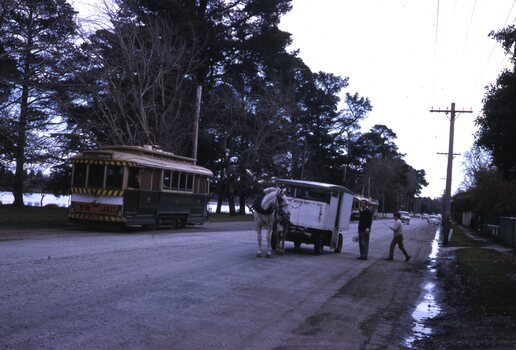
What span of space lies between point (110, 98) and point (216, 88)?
55.1 feet

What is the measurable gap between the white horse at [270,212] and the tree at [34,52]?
39.1 feet

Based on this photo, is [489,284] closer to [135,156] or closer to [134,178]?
[134,178]

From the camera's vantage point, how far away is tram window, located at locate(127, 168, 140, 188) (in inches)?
911

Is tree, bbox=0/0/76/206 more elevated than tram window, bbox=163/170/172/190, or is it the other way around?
→ tree, bbox=0/0/76/206

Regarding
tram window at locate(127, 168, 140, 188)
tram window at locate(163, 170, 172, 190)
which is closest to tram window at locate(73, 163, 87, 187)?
tram window at locate(127, 168, 140, 188)

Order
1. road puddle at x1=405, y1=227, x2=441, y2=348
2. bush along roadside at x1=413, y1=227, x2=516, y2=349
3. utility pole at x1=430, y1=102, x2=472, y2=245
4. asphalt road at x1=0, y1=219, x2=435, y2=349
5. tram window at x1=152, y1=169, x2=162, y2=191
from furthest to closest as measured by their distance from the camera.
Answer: utility pole at x1=430, y1=102, x2=472, y2=245 < tram window at x1=152, y1=169, x2=162, y2=191 < road puddle at x1=405, y1=227, x2=441, y2=348 < bush along roadside at x1=413, y1=227, x2=516, y2=349 < asphalt road at x1=0, y1=219, x2=435, y2=349

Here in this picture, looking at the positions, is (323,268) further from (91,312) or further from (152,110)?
(152,110)

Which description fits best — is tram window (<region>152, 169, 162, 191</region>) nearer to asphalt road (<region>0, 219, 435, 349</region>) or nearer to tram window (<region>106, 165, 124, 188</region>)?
tram window (<region>106, 165, 124, 188</region>)

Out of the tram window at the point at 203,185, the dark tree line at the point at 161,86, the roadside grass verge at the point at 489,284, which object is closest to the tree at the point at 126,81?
the dark tree line at the point at 161,86

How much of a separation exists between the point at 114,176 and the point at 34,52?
21.7 feet

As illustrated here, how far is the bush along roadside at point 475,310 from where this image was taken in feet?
25.0

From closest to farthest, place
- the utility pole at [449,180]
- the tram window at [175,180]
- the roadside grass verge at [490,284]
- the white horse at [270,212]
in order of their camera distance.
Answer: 1. the roadside grass verge at [490,284]
2. the white horse at [270,212]
3. the tram window at [175,180]
4. the utility pole at [449,180]

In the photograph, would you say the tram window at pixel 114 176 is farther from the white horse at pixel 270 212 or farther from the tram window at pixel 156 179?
the white horse at pixel 270 212

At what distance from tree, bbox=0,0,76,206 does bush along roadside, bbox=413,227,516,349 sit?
58.1 ft
